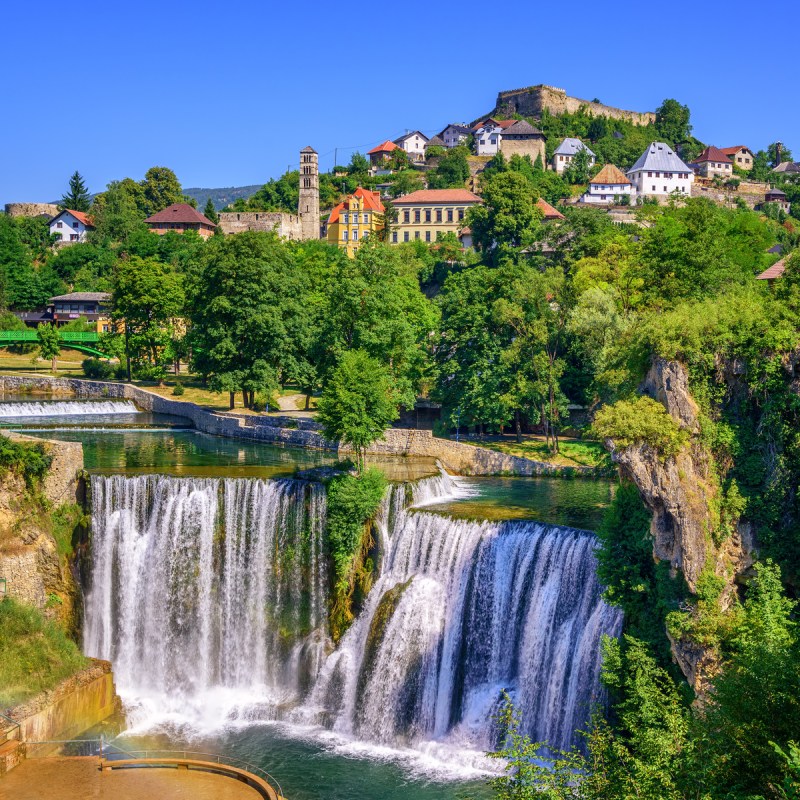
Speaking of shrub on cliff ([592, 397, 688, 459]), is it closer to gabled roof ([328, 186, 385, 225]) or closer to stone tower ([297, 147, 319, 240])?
gabled roof ([328, 186, 385, 225])

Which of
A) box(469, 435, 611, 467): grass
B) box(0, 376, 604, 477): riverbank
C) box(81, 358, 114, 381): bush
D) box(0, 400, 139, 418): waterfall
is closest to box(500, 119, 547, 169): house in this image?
box(81, 358, 114, 381): bush

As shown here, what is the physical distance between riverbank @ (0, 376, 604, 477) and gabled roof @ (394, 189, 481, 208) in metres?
54.1

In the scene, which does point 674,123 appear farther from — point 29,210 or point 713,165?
point 29,210

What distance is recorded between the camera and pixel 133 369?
71.6 meters

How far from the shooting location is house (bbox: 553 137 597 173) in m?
128

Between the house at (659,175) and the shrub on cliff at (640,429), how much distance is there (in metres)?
98.6

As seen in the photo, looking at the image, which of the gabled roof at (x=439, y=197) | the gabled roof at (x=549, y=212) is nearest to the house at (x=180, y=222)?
the gabled roof at (x=439, y=197)

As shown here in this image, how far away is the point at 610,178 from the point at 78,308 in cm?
6133

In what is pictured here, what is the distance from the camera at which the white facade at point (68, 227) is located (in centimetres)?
11600

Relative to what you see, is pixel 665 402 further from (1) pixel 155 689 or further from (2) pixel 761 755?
(1) pixel 155 689

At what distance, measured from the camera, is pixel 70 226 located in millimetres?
116500

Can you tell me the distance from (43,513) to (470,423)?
2203 cm

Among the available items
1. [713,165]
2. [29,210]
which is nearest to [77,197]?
[29,210]

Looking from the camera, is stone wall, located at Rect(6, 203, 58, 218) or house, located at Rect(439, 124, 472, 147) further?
house, located at Rect(439, 124, 472, 147)
